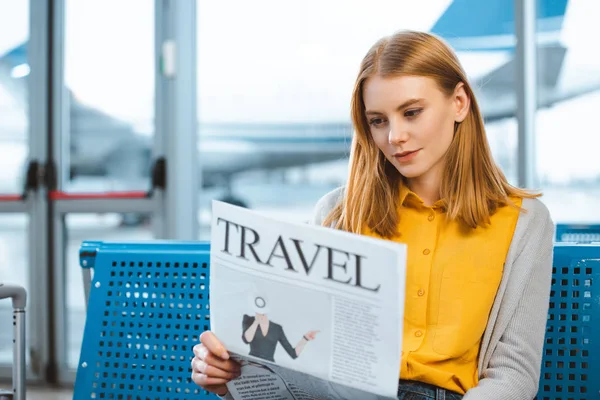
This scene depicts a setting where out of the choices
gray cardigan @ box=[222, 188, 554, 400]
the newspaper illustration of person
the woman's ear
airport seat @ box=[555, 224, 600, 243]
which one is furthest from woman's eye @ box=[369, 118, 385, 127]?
airport seat @ box=[555, 224, 600, 243]

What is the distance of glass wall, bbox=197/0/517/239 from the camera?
137 inches

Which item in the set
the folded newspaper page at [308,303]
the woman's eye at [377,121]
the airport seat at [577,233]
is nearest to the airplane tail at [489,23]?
the airport seat at [577,233]

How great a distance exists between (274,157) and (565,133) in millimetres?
1599

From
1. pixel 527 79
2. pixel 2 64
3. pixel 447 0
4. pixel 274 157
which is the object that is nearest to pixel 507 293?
pixel 527 79

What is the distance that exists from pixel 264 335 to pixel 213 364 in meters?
0.14

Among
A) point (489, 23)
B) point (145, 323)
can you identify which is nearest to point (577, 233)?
point (489, 23)

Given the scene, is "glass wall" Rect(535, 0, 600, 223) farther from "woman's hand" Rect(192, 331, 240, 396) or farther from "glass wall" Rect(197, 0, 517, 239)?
"woman's hand" Rect(192, 331, 240, 396)

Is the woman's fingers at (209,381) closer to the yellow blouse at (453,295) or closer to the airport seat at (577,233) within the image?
the yellow blouse at (453,295)

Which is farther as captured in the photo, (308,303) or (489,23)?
(489,23)

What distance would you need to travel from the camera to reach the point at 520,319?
4.12 feet

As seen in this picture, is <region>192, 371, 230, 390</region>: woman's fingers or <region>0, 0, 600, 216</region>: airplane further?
<region>0, 0, 600, 216</region>: airplane

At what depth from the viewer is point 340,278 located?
39.8 inches

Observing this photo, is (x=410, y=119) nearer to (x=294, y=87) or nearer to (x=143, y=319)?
(x=143, y=319)

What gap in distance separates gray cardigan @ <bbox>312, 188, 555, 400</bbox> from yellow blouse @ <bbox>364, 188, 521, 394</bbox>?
0.07ft
